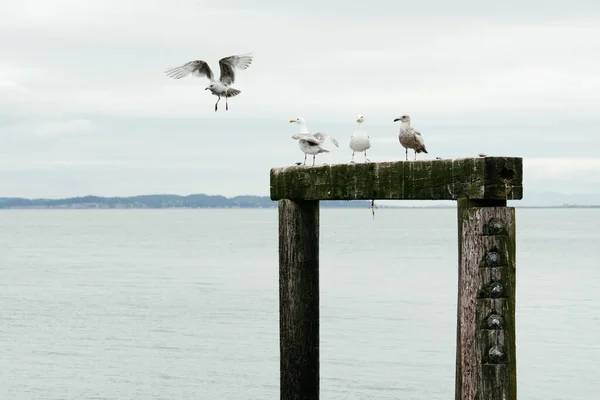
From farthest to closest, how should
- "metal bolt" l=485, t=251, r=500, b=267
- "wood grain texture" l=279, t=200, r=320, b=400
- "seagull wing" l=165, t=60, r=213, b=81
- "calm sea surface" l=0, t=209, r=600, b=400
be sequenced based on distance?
"calm sea surface" l=0, t=209, r=600, b=400 < "seagull wing" l=165, t=60, r=213, b=81 < "wood grain texture" l=279, t=200, r=320, b=400 < "metal bolt" l=485, t=251, r=500, b=267

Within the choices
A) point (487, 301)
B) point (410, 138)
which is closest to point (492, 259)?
point (487, 301)

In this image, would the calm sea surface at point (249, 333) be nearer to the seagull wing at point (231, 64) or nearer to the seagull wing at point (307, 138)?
the seagull wing at point (231, 64)

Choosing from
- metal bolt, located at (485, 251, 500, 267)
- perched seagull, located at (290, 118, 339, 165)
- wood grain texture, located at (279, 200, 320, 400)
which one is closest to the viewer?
metal bolt, located at (485, 251, 500, 267)

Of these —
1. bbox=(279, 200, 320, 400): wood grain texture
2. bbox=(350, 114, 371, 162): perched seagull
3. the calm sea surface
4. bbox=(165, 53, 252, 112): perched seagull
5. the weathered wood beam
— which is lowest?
the calm sea surface

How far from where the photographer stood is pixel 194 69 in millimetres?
17609

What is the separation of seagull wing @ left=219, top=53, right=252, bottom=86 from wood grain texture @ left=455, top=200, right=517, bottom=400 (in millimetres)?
10086

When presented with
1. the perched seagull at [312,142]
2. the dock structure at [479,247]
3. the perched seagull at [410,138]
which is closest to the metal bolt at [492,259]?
the dock structure at [479,247]

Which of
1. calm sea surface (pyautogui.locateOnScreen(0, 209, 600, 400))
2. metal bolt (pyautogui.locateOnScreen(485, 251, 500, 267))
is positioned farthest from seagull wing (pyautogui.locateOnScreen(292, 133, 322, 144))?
calm sea surface (pyautogui.locateOnScreen(0, 209, 600, 400))

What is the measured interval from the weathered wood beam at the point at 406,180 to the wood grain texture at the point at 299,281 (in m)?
0.27

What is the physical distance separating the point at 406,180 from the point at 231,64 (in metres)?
9.27

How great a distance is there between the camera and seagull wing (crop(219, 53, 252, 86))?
18000 mm

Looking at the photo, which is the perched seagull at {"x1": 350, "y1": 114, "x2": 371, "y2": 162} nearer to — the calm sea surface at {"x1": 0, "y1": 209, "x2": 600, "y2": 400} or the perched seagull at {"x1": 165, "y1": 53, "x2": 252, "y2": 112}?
the perched seagull at {"x1": 165, "y1": 53, "x2": 252, "y2": 112}

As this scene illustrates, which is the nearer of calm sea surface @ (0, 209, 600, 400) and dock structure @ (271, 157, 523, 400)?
dock structure @ (271, 157, 523, 400)

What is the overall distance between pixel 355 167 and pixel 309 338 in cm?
227
